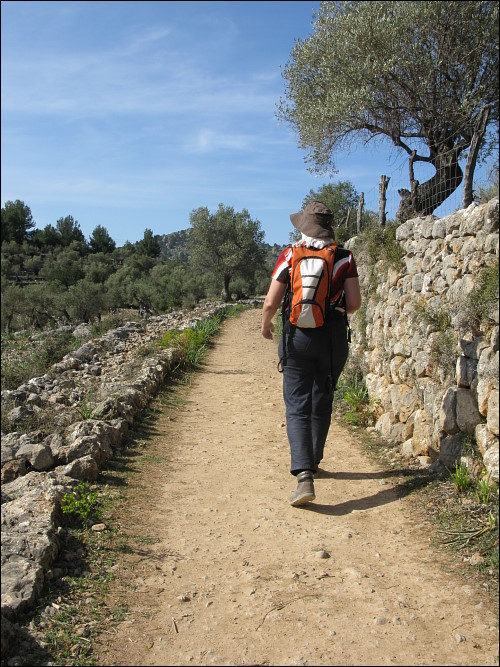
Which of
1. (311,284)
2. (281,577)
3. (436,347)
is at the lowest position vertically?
(281,577)

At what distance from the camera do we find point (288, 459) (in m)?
5.23

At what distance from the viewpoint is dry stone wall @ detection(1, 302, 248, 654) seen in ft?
9.51

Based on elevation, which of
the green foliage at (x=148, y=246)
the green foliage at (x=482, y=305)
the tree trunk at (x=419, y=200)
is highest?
the green foliage at (x=148, y=246)

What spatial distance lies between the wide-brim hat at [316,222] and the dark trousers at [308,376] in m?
0.61

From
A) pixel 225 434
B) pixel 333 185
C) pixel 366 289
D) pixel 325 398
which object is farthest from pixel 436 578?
pixel 333 185

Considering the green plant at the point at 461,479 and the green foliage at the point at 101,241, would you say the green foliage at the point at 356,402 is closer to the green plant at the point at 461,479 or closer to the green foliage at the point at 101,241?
the green plant at the point at 461,479

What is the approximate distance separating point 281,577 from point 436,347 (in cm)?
241

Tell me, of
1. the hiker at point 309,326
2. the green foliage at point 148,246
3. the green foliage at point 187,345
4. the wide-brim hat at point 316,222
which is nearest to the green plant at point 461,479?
the hiker at point 309,326

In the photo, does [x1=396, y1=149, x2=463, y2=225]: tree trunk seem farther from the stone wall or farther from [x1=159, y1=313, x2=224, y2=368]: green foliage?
[x1=159, y1=313, x2=224, y2=368]: green foliage

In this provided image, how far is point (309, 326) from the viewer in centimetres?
401

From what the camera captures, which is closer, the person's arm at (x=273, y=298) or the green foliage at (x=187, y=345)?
the person's arm at (x=273, y=298)

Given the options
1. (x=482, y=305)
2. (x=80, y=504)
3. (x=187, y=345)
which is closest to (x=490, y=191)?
(x=482, y=305)

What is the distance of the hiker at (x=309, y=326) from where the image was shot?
3.99m

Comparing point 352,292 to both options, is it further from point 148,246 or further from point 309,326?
point 148,246
